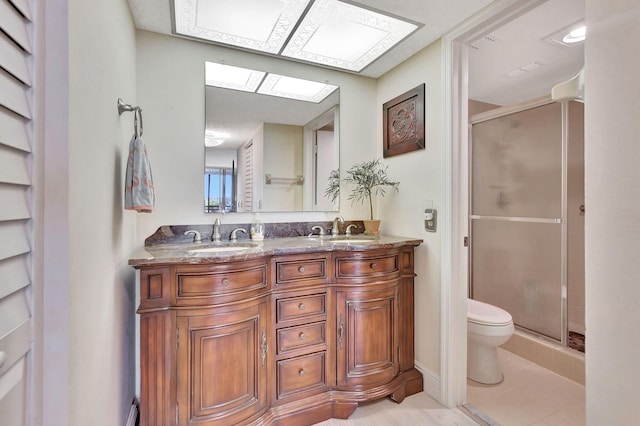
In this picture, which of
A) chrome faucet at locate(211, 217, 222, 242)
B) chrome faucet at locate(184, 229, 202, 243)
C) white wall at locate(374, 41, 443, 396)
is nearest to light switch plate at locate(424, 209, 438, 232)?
white wall at locate(374, 41, 443, 396)

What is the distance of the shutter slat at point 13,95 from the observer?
50cm

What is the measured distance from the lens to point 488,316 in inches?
80.7

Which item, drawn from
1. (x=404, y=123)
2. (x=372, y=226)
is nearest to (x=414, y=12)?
(x=404, y=123)

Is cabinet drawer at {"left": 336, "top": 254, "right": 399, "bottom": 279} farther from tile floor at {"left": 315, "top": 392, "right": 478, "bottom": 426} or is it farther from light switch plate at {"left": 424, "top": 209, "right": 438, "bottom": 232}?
tile floor at {"left": 315, "top": 392, "right": 478, "bottom": 426}

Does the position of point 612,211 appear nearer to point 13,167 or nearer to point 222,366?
point 13,167

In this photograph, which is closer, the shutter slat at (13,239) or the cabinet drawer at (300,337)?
the shutter slat at (13,239)

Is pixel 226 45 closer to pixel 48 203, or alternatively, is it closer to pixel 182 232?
pixel 182 232

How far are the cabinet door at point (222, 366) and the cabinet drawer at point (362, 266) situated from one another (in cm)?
49

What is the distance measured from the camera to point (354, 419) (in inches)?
65.2

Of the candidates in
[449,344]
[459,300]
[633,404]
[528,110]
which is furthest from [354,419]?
[528,110]

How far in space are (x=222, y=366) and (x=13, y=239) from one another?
3.56 feet

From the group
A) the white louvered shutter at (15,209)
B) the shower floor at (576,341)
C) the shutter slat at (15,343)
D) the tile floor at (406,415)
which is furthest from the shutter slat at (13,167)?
the shower floor at (576,341)

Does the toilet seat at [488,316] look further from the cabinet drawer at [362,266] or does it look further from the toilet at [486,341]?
the cabinet drawer at [362,266]

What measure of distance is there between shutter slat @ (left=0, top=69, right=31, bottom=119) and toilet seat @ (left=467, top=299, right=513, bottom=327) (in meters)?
2.34
